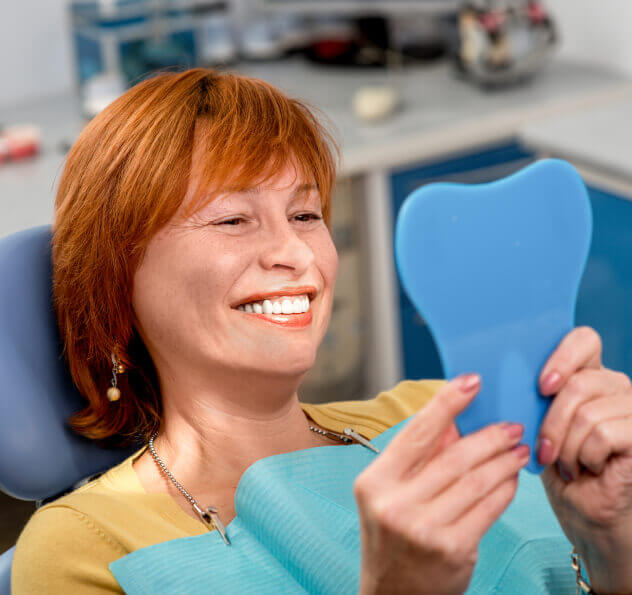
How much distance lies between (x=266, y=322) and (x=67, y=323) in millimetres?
306

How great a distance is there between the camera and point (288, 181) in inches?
40.8

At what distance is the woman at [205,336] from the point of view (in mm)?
875

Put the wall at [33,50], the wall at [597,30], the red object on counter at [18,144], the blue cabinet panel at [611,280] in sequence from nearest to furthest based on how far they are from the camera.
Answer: the blue cabinet panel at [611,280], the red object on counter at [18,144], the wall at [597,30], the wall at [33,50]

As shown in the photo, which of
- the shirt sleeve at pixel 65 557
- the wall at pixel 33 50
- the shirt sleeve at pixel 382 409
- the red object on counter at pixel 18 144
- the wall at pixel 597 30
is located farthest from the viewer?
the wall at pixel 33 50

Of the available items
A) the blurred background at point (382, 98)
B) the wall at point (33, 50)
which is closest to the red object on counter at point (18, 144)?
the blurred background at point (382, 98)

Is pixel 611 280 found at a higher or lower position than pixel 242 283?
lower

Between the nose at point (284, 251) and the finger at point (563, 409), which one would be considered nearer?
the finger at point (563, 409)

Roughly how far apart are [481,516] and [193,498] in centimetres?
43

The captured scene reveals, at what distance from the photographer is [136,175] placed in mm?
1004

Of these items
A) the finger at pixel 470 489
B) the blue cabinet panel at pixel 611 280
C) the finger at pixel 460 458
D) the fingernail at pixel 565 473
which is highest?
the finger at pixel 460 458

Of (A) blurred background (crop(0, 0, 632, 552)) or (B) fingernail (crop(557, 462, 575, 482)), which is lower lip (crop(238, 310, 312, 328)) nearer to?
(B) fingernail (crop(557, 462, 575, 482))

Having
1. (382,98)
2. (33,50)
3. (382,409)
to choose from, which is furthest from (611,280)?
(33,50)

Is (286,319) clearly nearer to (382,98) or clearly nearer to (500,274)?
(500,274)

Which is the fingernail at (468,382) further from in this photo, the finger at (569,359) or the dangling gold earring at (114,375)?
the dangling gold earring at (114,375)
